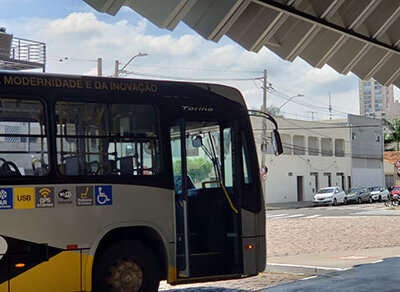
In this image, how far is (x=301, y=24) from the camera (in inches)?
484

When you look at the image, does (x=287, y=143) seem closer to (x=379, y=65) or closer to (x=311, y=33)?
(x=379, y=65)

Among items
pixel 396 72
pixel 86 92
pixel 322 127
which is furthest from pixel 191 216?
pixel 322 127

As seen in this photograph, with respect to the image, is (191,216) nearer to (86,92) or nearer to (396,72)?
(86,92)

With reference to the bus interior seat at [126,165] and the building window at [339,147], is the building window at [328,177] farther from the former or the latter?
the bus interior seat at [126,165]

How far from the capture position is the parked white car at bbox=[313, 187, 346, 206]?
48531 millimetres

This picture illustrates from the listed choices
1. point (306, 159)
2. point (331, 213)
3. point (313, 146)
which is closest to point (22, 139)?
point (331, 213)

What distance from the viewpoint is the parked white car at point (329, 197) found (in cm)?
4853

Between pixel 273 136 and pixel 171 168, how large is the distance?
2.00 metres

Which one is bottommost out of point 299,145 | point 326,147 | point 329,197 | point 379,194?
point 379,194

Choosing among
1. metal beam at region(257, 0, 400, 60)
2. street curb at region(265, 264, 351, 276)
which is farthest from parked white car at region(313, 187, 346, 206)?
street curb at region(265, 264, 351, 276)

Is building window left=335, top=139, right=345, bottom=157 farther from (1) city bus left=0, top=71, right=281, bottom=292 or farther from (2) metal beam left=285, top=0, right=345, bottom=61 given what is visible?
(1) city bus left=0, top=71, right=281, bottom=292

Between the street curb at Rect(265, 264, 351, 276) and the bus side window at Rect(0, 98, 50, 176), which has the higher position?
the bus side window at Rect(0, 98, 50, 176)

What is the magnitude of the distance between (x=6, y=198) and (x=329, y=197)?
4294 centimetres

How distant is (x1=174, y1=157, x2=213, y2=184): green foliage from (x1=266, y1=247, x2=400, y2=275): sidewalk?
4137 mm
